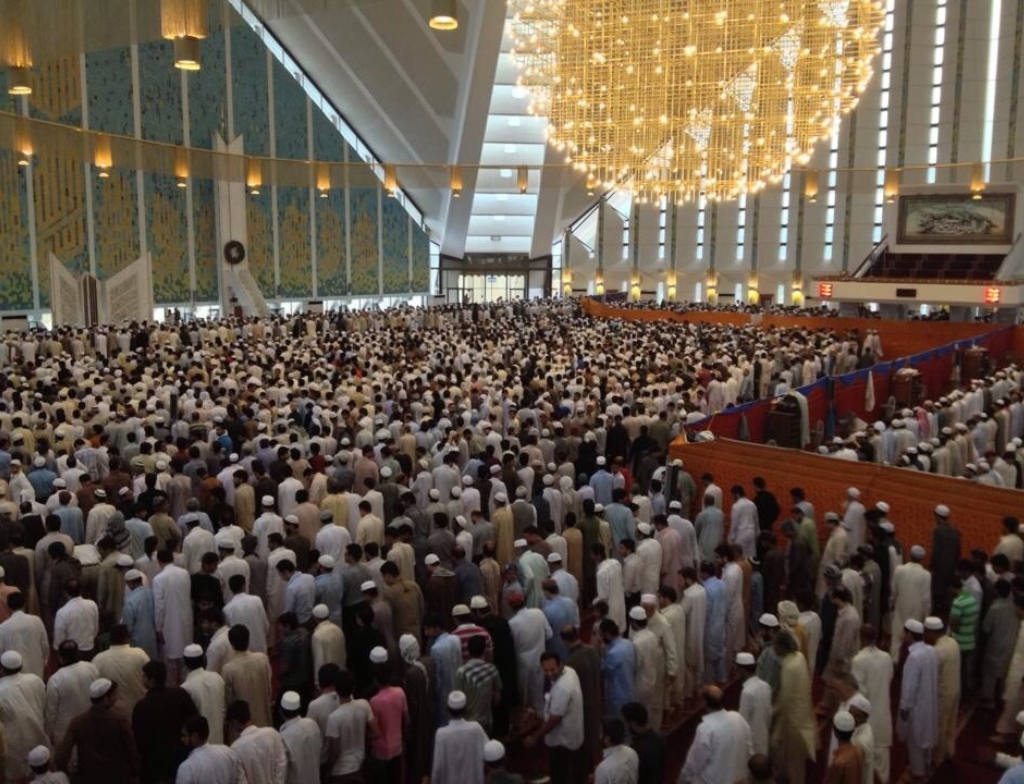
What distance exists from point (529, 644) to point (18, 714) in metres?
2.69

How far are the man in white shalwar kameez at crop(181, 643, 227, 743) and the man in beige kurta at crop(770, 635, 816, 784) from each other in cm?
287

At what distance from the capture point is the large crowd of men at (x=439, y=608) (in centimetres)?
435

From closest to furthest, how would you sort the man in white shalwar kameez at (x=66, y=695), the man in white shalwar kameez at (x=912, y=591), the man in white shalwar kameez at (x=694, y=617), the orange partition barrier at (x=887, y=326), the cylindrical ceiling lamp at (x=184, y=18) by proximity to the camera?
the man in white shalwar kameez at (x=66, y=695) < the cylindrical ceiling lamp at (x=184, y=18) < the man in white shalwar kameez at (x=694, y=617) < the man in white shalwar kameez at (x=912, y=591) < the orange partition barrier at (x=887, y=326)

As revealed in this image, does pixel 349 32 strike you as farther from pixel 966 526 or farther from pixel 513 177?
pixel 966 526

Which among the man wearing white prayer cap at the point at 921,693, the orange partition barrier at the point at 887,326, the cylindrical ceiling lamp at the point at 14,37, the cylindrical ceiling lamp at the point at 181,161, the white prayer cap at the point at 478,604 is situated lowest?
the man wearing white prayer cap at the point at 921,693

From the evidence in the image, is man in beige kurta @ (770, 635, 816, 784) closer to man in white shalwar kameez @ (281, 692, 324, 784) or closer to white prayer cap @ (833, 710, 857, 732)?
white prayer cap @ (833, 710, 857, 732)

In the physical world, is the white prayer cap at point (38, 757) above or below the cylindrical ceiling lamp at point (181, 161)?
below

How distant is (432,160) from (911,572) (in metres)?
27.4

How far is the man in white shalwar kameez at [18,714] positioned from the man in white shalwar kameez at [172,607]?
3.98ft

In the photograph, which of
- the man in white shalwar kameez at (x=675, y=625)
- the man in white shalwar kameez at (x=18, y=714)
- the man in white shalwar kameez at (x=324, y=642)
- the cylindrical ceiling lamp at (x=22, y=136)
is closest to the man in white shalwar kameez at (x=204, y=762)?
the man in white shalwar kameez at (x=18, y=714)

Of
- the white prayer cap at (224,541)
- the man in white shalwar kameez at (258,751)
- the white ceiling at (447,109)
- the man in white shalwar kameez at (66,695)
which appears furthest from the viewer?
the white ceiling at (447,109)

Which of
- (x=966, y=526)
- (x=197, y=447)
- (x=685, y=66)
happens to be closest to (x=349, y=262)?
(x=685, y=66)

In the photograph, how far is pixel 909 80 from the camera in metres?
30.7

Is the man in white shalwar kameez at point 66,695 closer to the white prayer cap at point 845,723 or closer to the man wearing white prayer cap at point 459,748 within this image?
the man wearing white prayer cap at point 459,748
